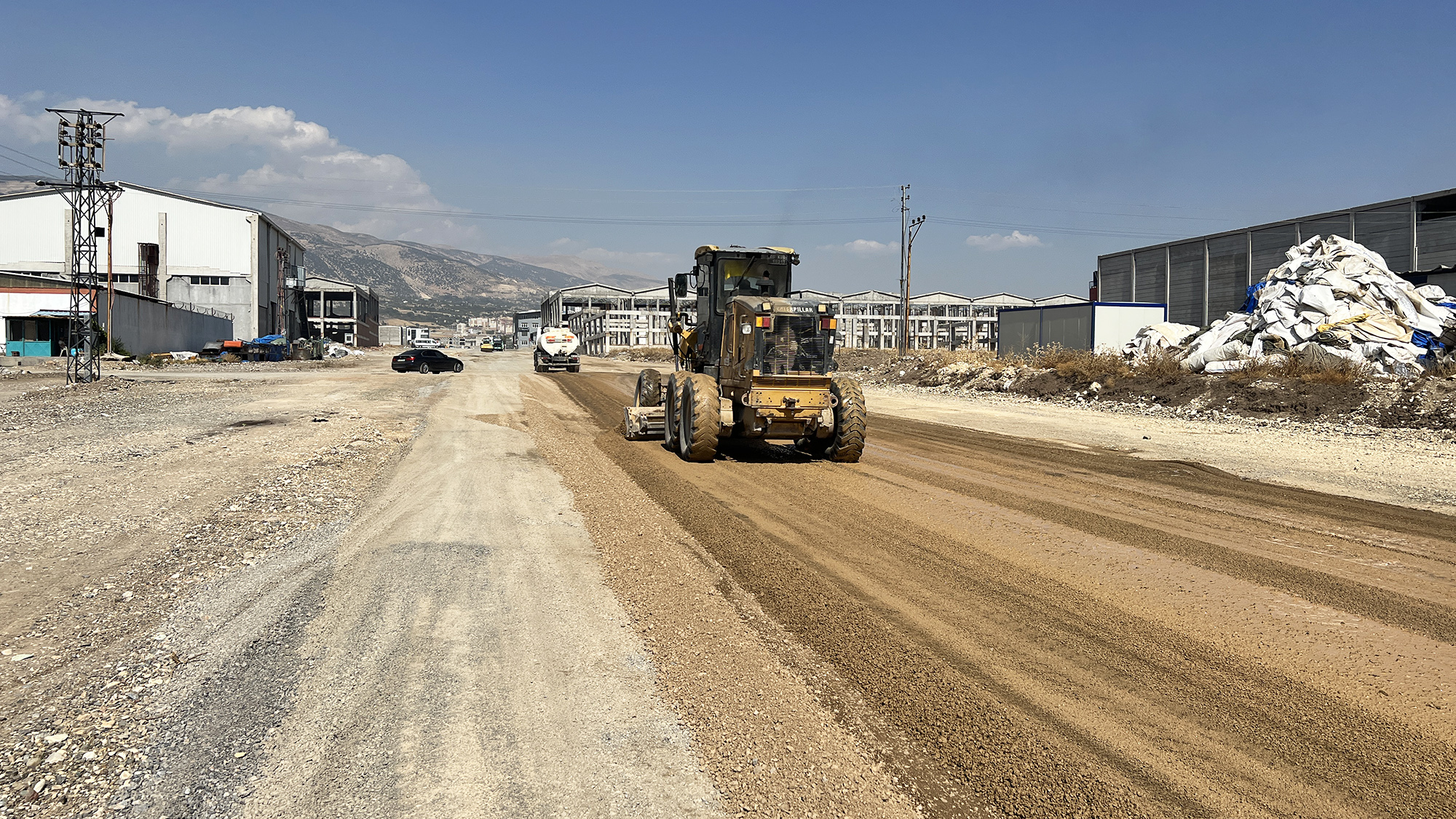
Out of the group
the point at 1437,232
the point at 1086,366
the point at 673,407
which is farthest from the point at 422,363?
the point at 1437,232

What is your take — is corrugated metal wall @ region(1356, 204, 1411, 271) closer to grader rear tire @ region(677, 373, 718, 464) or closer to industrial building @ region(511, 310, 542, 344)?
grader rear tire @ region(677, 373, 718, 464)

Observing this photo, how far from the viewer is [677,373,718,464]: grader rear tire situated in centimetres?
1282

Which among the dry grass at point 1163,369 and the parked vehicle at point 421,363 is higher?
the parked vehicle at point 421,363

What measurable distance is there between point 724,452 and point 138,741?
1111 cm

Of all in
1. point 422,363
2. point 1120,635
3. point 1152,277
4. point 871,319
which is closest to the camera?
point 1120,635

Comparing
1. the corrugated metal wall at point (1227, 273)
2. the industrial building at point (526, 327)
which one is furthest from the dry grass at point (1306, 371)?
the industrial building at point (526, 327)

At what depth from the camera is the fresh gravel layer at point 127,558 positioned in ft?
12.9

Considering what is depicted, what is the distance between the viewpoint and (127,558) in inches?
292

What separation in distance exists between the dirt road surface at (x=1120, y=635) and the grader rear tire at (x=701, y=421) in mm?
1781

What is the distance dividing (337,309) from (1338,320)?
107 metres

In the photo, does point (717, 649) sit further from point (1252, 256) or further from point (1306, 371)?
point (1252, 256)

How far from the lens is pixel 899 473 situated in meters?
12.5

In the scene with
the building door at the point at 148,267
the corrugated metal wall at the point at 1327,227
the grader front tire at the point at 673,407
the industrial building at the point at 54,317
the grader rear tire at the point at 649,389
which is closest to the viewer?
the grader front tire at the point at 673,407

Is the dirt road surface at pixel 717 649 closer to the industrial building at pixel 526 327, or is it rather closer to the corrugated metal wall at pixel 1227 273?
the corrugated metal wall at pixel 1227 273
